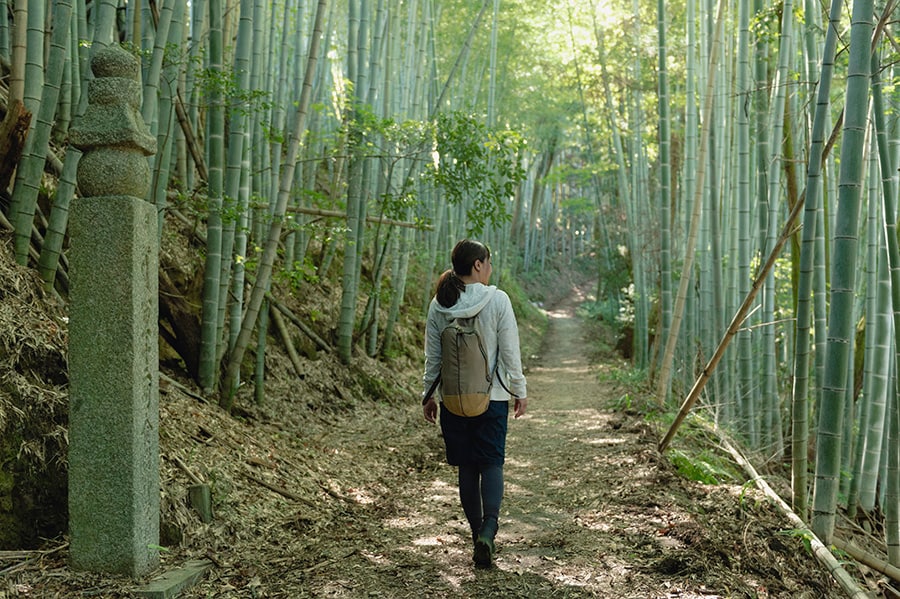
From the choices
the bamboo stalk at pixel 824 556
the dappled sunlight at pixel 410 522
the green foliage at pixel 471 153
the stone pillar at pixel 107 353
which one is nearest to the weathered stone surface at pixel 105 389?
the stone pillar at pixel 107 353

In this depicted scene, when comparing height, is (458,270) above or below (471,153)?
below

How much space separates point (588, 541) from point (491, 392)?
0.84 meters

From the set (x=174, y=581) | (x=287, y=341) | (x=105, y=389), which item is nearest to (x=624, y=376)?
(x=287, y=341)

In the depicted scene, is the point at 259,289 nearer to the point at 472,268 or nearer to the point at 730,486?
the point at 472,268

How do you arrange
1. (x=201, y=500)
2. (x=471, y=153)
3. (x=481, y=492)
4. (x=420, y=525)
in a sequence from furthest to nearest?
(x=471, y=153), (x=420, y=525), (x=201, y=500), (x=481, y=492)

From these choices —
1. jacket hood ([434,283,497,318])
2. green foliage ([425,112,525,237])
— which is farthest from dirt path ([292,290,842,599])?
green foliage ([425,112,525,237])

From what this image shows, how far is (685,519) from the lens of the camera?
121 inches

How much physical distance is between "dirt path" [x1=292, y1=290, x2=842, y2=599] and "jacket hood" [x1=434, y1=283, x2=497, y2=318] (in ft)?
3.09

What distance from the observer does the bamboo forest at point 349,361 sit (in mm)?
2346

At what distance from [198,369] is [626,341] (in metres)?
10.1

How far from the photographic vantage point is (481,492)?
2684mm

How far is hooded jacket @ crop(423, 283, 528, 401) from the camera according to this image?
8.62 feet

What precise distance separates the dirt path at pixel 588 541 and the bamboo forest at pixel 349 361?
0.06 ft

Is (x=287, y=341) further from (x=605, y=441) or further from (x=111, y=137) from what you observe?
(x=111, y=137)
